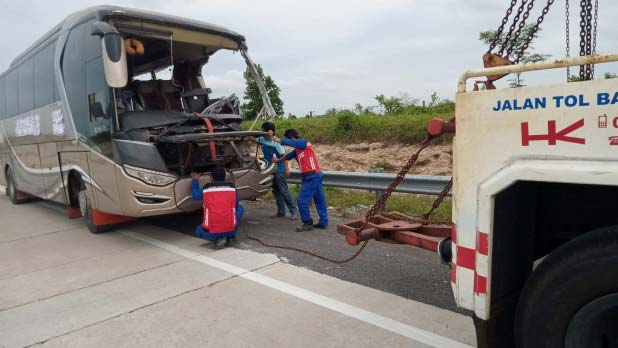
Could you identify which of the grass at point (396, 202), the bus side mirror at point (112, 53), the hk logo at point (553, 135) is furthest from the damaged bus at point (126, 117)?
the hk logo at point (553, 135)

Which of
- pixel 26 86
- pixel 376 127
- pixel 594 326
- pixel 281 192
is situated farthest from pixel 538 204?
pixel 376 127

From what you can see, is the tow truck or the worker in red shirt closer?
the tow truck

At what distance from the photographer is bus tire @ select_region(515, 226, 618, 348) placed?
175cm

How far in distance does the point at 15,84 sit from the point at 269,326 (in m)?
9.03

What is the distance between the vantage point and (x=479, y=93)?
6.70 ft

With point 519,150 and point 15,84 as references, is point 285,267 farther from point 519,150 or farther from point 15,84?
point 15,84

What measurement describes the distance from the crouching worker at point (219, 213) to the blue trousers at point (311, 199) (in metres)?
1.07

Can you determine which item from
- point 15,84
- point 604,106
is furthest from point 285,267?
point 15,84

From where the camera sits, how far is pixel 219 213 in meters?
5.58

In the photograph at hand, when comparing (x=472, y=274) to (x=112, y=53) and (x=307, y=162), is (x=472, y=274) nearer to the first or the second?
(x=307, y=162)

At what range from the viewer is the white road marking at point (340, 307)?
10.2 ft

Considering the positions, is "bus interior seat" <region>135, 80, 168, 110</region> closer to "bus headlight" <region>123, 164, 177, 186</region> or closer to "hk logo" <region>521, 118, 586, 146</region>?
"bus headlight" <region>123, 164, 177, 186</region>

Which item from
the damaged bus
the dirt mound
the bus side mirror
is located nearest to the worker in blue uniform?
the damaged bus

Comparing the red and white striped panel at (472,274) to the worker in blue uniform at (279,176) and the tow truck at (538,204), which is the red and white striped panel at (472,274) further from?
the worker in blue uniform at (279,176)
